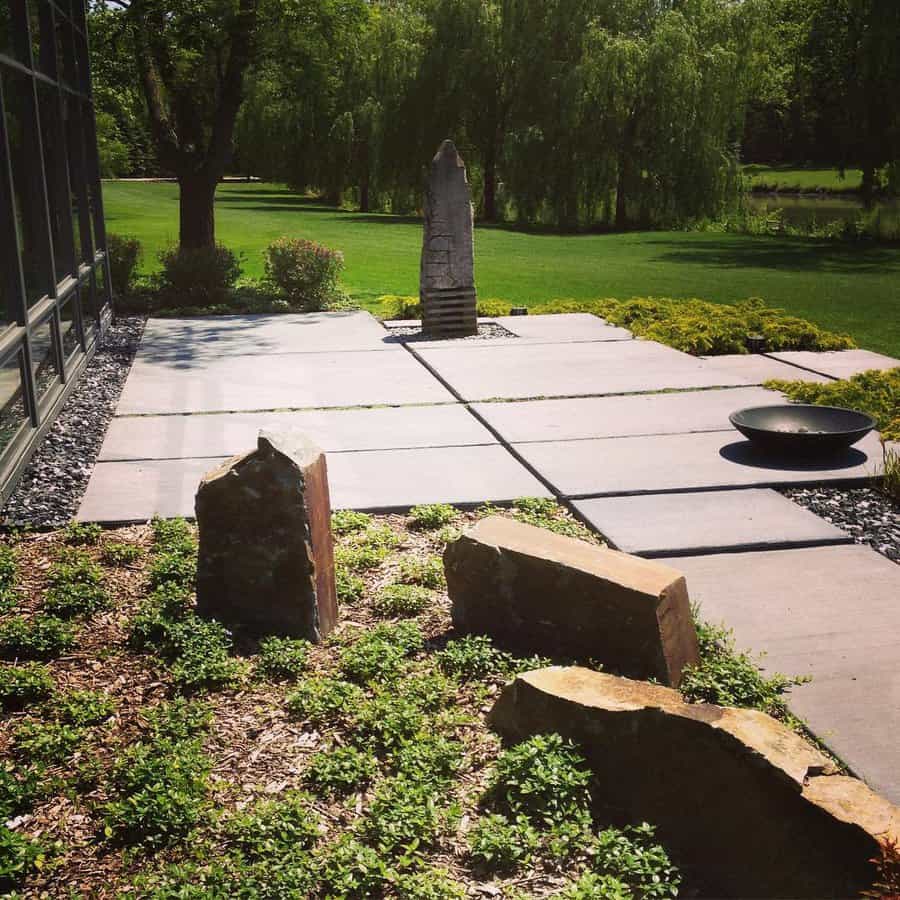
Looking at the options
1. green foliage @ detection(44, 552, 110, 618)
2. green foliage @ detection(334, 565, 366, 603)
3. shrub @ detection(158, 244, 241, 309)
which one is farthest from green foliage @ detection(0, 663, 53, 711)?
shrub @ detection(158, 244, 241, 309)

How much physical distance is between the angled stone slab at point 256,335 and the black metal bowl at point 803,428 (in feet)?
15.9

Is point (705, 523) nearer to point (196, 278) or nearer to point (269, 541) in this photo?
point (269, 541)

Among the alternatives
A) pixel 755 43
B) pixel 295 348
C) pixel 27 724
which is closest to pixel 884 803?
pixel 27 724

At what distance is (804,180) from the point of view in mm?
56094

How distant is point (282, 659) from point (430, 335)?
25.9 ft

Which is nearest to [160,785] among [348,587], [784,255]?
[348,587]

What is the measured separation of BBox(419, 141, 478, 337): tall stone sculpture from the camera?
37.2 ft

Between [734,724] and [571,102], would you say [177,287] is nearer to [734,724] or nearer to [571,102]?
[734,724]

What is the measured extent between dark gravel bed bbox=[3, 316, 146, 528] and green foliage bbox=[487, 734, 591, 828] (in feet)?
11.0

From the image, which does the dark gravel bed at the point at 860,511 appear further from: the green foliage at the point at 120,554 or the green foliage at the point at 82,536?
the green foliage at the point at 82,536

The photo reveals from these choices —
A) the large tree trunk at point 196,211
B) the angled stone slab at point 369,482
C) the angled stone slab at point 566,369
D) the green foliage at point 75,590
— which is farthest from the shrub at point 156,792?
the large tree trunk at point 196,211

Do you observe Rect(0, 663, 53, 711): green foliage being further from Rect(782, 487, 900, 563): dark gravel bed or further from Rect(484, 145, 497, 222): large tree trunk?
Rect(484, 145, 497, 222): large tree trunk

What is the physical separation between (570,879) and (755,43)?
28423 mm

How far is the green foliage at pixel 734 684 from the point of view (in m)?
3.70
